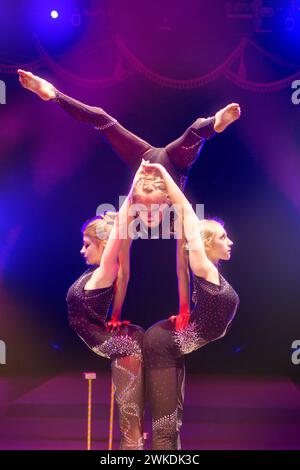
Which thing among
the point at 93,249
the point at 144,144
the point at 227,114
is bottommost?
the point at 93,249

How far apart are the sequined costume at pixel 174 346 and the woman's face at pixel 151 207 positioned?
373mm

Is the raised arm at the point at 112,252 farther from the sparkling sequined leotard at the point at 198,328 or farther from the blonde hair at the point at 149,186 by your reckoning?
the sparkling sequined leotard at the point at 198,328

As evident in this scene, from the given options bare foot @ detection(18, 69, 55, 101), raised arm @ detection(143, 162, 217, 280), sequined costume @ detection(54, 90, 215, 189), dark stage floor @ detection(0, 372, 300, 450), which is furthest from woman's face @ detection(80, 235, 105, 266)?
dark stage floor @ detection(0, 372, 300, 450)

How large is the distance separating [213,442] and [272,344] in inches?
76.9

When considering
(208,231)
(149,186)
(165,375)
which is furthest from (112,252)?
(165,375)

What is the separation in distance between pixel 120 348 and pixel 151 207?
0.68 metres

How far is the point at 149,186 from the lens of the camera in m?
2.67

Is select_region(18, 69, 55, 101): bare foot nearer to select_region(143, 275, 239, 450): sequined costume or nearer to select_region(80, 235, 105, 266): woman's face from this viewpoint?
select_region(80, 235, 105, 266): woman's face

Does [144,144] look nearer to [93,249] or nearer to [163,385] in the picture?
[93,249]

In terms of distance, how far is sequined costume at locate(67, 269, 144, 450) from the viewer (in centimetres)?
255

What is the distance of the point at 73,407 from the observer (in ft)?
13.7

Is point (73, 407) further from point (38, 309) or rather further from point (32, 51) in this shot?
point (32, 51)

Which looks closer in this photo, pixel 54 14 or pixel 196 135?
pixel 196 135
